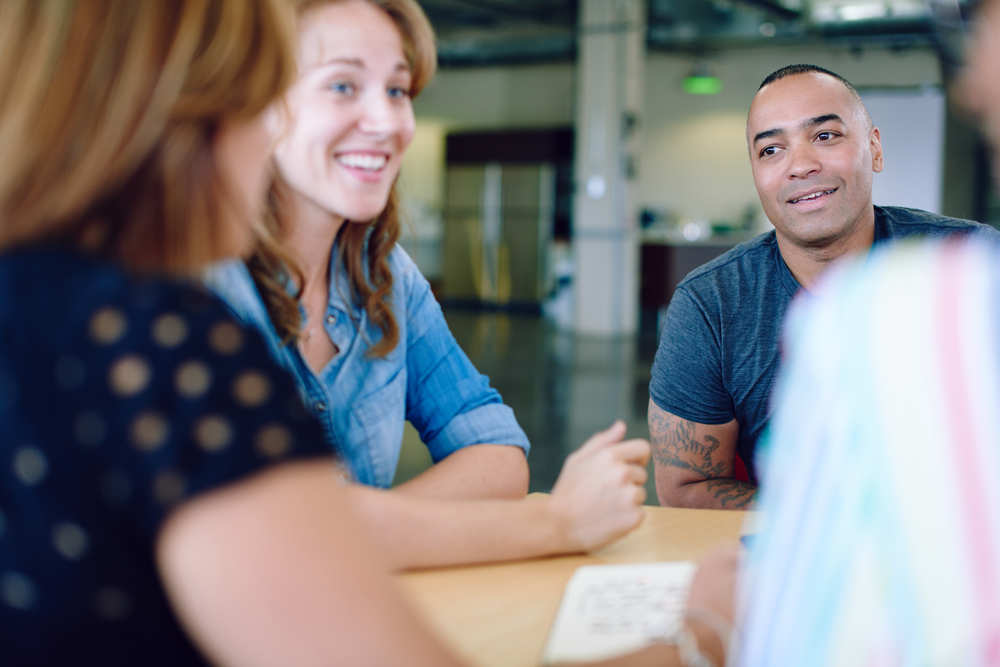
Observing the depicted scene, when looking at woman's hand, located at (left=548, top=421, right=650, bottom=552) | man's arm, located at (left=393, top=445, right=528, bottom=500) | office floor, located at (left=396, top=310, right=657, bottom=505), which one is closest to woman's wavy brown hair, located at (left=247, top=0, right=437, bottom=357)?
man's arm, located at (left=393, top=445, right=528, bottom=500)

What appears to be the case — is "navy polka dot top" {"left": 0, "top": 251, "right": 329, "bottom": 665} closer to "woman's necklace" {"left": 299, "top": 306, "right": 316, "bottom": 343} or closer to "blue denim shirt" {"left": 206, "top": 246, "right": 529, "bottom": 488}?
"blue denim shirt" {"left": 206, "top": 246, "right": 529, "bottom": 488}

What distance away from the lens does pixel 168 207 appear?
2.09ft

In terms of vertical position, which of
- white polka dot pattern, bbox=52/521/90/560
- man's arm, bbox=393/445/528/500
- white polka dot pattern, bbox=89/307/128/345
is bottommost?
man's arm, bbox=393/445/528/500

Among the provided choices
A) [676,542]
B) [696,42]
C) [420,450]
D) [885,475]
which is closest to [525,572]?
[676,542]

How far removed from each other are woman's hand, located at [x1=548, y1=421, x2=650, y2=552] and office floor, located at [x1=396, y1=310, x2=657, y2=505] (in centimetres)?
258

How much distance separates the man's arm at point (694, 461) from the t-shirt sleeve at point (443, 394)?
49 centimetres

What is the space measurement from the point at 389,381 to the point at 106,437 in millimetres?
927

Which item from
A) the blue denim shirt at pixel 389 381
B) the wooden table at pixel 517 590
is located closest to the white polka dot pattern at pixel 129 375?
the wooden table at pixel 517 590

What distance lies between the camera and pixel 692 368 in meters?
1.89

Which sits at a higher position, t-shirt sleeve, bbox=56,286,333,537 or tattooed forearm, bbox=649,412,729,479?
t-shirt sleeve, bbox=56,286,333,537

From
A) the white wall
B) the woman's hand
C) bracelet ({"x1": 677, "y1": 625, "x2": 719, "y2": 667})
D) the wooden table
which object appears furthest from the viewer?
the white wall

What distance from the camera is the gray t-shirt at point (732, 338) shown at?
72.9 inches

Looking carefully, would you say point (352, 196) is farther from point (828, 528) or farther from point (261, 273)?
point (828, 528)

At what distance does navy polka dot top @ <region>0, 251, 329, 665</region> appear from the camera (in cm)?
55
